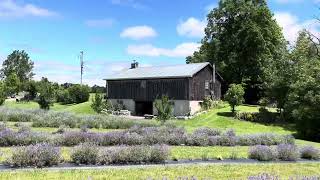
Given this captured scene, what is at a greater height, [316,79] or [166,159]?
[316,79]

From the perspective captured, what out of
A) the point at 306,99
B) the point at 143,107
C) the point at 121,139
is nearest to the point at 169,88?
the point at 143,107

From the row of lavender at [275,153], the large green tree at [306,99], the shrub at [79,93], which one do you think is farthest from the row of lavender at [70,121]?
the shrub at [79,93]

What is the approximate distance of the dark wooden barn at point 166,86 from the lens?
52.7 meters

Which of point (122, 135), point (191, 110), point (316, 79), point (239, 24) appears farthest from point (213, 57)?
point (122, 135)

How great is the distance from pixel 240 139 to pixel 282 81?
2847cm

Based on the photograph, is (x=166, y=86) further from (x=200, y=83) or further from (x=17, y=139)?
(x=17, y=139)

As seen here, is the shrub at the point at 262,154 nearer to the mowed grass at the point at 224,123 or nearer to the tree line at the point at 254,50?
the mowed grass at the point at 224,123

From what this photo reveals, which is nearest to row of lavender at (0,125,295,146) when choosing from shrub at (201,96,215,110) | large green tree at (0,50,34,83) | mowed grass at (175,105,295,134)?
mowed grass at (175,105,295,134)

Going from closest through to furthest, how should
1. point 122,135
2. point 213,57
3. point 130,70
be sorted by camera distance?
point 122,135 < point 130,70 < point 213,57

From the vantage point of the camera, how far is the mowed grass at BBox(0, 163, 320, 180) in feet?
36.3

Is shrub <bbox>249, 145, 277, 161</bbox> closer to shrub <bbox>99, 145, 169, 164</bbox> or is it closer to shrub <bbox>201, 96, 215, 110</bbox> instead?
shrub <bbox>99, 145, 169, 164</bbox>

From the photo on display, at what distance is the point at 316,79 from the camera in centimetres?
4059

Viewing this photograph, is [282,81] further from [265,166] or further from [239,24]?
[265,166]

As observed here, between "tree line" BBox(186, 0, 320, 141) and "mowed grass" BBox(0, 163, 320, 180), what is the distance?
116ft
